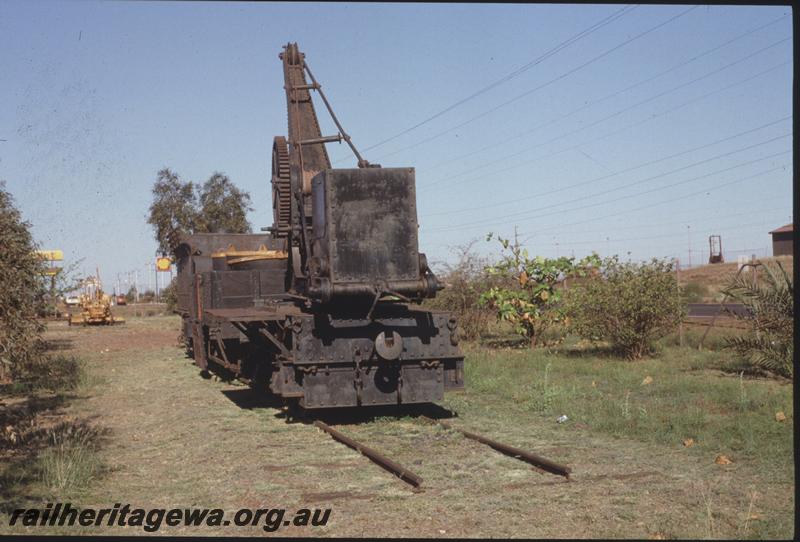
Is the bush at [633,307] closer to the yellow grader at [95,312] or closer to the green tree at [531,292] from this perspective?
the green tree at [531,292]

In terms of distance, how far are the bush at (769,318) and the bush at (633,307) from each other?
2.62 m

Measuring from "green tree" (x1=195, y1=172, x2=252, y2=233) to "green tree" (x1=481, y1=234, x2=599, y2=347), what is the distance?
28368mm

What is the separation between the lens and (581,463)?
7891mm

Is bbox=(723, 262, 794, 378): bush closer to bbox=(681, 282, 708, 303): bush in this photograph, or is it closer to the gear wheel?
the gear wheel

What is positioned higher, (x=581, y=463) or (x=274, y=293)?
(x=274, y=293)

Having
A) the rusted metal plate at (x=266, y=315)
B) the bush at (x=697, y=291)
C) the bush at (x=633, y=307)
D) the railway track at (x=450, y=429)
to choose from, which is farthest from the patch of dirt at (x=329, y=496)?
the bush at (x=697, y=291)

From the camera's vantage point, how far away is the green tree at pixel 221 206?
151 feet

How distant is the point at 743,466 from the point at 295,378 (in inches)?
213

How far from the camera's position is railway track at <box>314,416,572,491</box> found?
24.1 feet

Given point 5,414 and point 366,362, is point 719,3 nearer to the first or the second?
point 366,362

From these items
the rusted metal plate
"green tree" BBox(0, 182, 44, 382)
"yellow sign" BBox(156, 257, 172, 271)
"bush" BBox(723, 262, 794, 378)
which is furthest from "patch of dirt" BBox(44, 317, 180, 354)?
"bush" BBox(723, 262, 794, 378)

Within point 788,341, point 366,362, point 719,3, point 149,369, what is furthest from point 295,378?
point 149,369

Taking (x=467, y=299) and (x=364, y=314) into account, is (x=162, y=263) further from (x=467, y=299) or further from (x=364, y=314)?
(x=364, y=314)

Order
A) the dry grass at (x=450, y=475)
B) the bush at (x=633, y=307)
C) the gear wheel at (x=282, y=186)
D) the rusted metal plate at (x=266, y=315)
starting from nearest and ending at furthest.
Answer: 1. the dry grass at (x=450, y=475)
2. the rusted metal plate at (x=266, y=315)
3. the gear wheel at (x=282, y=186)
4. the bush at (x=633, y=307)
